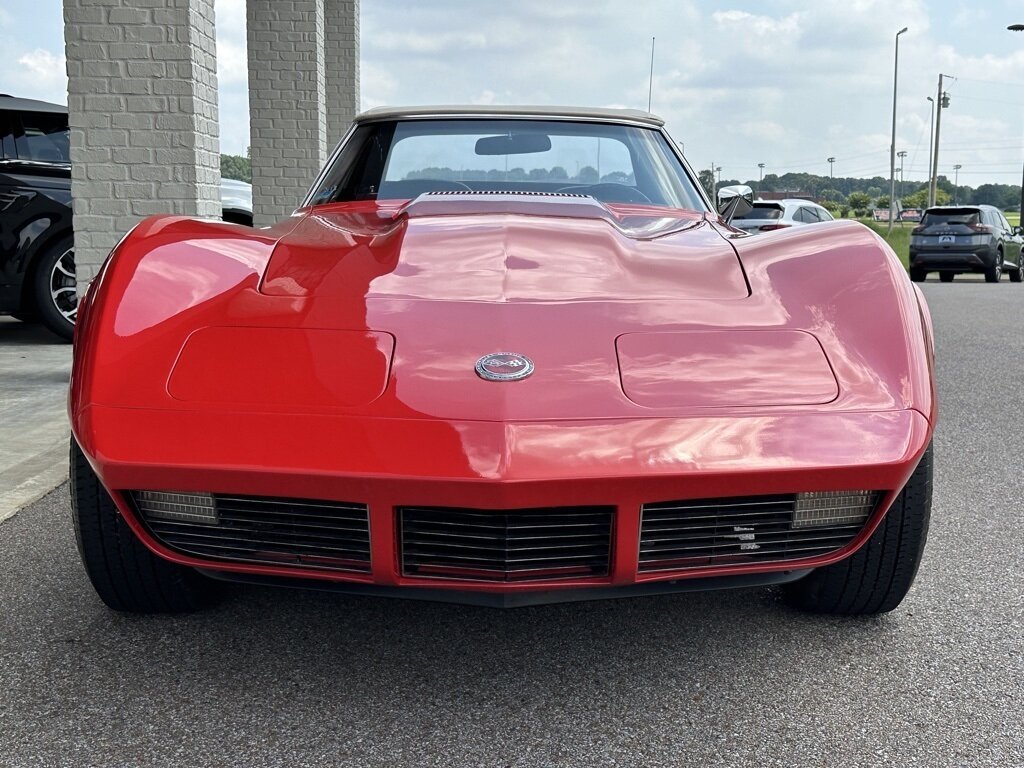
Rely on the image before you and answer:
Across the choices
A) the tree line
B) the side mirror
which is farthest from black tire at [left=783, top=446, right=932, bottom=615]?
the tree line

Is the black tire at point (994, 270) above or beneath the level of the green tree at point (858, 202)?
above

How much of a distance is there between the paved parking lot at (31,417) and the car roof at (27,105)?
1576 millimetres

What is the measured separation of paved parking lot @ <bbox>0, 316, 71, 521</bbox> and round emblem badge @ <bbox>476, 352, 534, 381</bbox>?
6.66 ft

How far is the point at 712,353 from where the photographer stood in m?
2.02

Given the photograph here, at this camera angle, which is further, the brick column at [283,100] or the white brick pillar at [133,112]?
the brick column at [283,100]

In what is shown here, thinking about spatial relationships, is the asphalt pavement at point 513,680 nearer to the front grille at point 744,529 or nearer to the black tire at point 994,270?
the front grille at point 744,529

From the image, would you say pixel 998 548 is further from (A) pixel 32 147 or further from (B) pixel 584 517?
(A) pixel 32 147

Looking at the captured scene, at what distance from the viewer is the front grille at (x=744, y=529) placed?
1.85 m

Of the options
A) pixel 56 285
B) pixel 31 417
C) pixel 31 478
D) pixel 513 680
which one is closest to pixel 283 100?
pixel 56 285

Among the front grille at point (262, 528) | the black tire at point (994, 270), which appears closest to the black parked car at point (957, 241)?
the black tire at point (994, 270)

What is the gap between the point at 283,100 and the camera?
9.40 metres

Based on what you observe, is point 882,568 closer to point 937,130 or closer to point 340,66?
point 340,66

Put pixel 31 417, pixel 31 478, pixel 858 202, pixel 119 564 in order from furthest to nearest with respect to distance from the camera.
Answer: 1. pixel 858 202
2. pixel 31 417
3. pixel 31 478
4. pixel 119 564

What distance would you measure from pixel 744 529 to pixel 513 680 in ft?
1.83
